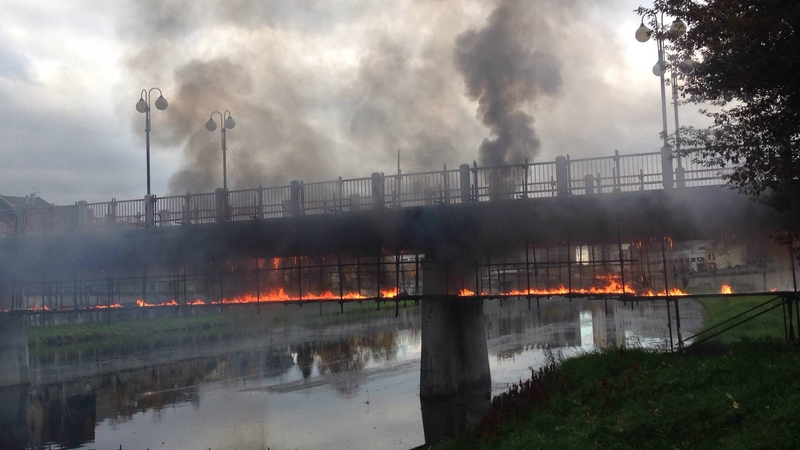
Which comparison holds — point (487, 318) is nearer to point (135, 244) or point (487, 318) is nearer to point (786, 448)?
point (135, 244)

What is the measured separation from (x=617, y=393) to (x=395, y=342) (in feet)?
132

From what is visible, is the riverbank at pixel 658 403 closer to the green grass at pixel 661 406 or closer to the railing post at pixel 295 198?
the green grass at pixel 661 406

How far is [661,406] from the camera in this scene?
44.0ft

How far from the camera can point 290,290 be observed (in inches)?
1277

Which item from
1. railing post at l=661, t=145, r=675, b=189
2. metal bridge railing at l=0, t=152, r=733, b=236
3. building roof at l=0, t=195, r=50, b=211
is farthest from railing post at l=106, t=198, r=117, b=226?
building roof at l=0, t=195, r=50, b=211

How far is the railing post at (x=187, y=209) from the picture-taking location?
32.8 m

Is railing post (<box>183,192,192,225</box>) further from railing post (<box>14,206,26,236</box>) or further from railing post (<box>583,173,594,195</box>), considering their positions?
railing post (<box>583,173,594,195</box>)

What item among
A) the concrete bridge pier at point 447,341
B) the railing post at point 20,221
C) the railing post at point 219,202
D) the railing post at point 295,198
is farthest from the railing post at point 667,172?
the railing post at point 20,221

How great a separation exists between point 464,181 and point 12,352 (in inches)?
1188

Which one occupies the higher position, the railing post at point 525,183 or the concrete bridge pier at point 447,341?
the railing post at point 525,183

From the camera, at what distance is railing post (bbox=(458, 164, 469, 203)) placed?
27.9 metres

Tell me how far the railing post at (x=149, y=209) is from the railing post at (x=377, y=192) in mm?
11533

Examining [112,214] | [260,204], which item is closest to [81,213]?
[112,214]

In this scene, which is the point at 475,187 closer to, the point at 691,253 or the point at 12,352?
the point at 691,253
